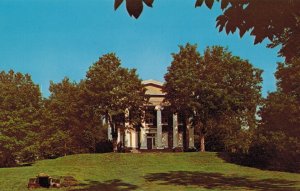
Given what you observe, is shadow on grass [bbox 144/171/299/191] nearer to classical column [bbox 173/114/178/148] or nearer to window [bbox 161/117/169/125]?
classical column [bbox 173/114/178/148]

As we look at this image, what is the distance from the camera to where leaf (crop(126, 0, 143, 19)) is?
410 centimetres

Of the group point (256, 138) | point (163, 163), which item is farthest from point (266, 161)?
point (163, 163)

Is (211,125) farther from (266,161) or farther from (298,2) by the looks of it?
(298,2)

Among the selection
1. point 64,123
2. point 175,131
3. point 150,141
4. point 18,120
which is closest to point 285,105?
point 18,120

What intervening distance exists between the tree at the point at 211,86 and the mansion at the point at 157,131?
827cm

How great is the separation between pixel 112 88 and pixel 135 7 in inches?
2165

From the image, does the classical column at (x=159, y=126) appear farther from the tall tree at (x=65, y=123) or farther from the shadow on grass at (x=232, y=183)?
the shadow on grass at (x=232, y=183)

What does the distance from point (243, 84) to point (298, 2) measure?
2267 inches

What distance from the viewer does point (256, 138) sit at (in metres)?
48.2

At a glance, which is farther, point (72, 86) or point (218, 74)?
point (72, 86)

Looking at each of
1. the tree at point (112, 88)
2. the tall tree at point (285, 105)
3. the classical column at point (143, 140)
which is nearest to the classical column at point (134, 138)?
the classical column at point (143, 140)

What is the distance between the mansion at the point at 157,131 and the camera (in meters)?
71.4

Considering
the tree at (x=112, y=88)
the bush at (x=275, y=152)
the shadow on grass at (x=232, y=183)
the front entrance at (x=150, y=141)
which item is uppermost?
the tree at (x=112, y=88)

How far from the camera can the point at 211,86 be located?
5769 cm
